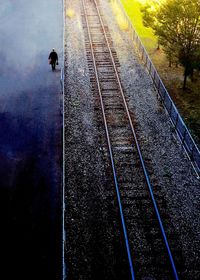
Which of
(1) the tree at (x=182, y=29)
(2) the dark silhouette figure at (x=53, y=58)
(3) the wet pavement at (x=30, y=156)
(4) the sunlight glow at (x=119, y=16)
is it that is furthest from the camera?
(4) the sunlight glow at (x=119, y=16)

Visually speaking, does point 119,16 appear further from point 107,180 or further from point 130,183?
point 130,183

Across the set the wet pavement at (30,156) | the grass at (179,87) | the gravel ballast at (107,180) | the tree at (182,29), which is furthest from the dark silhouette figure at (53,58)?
the grass at (179,87)

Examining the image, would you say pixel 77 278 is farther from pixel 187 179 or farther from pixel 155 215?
pixel 187 179

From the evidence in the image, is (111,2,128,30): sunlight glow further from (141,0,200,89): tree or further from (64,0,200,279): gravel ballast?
(141,0,200,89): tree

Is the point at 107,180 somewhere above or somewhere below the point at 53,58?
below

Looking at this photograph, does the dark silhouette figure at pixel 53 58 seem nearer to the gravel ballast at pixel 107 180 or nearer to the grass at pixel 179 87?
the gravel ballast at pixel 107 180

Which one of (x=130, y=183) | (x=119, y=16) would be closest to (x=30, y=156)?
(x=130, y=183)
